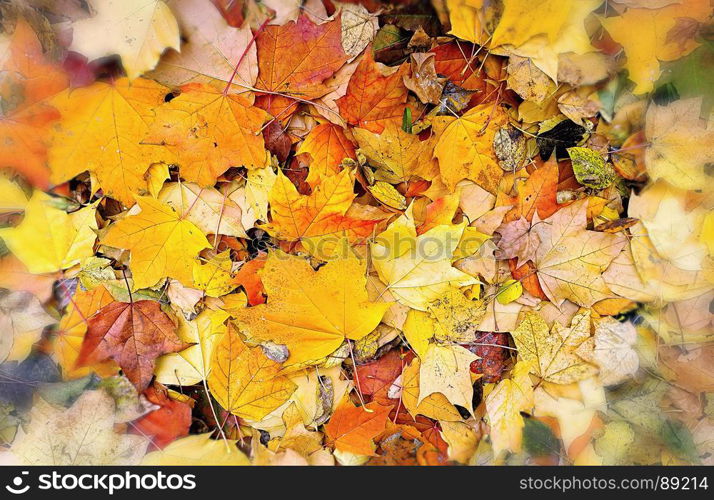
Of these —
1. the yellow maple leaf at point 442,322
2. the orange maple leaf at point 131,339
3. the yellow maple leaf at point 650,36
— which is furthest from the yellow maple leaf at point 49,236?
the yellow maple leaf at point 650,36

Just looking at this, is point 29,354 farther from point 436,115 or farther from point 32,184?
point 436,115

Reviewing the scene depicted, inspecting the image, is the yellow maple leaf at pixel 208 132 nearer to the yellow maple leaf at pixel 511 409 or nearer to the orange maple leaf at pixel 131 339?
the orange maple leaf at pixel 131 339

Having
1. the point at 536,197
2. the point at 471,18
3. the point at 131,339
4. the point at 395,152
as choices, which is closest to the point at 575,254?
the point at 536,197

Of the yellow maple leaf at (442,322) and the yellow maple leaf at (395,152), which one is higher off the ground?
the yellow maple leaf at (395,152)

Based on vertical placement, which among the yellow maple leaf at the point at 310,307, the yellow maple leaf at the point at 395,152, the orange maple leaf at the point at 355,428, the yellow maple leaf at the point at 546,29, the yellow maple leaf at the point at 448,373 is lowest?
the orange maple leaf at the point at 355,428

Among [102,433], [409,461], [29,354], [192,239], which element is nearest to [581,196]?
[409,461]

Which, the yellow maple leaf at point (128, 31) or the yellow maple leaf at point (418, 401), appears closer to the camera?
the yellow maple leaf at point (128, 31)

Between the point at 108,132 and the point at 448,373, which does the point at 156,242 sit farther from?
the point at 448,373
